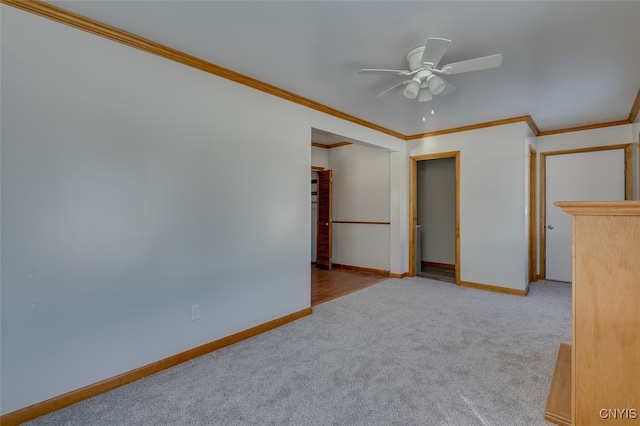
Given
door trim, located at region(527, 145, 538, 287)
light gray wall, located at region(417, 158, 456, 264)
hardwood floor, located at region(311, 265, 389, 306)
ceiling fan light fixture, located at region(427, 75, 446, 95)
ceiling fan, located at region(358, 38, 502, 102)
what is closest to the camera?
ceiling fan, located at region(358, 38, 502, 102)

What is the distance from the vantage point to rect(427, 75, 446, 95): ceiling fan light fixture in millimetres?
2381

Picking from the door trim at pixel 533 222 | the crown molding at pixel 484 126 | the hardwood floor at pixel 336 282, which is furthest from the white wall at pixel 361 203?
A: the door trim at pixel 533 222

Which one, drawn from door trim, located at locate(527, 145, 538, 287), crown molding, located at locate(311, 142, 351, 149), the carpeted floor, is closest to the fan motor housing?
the carpeted floor

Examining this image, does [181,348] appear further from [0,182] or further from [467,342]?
[467,342]

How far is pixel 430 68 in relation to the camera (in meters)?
2.29

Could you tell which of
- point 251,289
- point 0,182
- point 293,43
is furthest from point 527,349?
point 0,182

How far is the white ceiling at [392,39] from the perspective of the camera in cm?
185

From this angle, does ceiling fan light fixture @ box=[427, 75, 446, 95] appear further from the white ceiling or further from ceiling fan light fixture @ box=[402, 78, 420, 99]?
the white ceiling

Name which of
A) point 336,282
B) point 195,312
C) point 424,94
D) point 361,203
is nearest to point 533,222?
point 361,203

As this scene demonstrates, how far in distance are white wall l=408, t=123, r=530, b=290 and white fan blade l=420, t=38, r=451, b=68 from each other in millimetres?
2703

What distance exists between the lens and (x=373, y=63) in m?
2.54

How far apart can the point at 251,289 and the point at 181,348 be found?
2.43 ft

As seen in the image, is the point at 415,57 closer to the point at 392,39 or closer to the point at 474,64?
the point at 392,39

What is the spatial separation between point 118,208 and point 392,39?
7.36 ft
